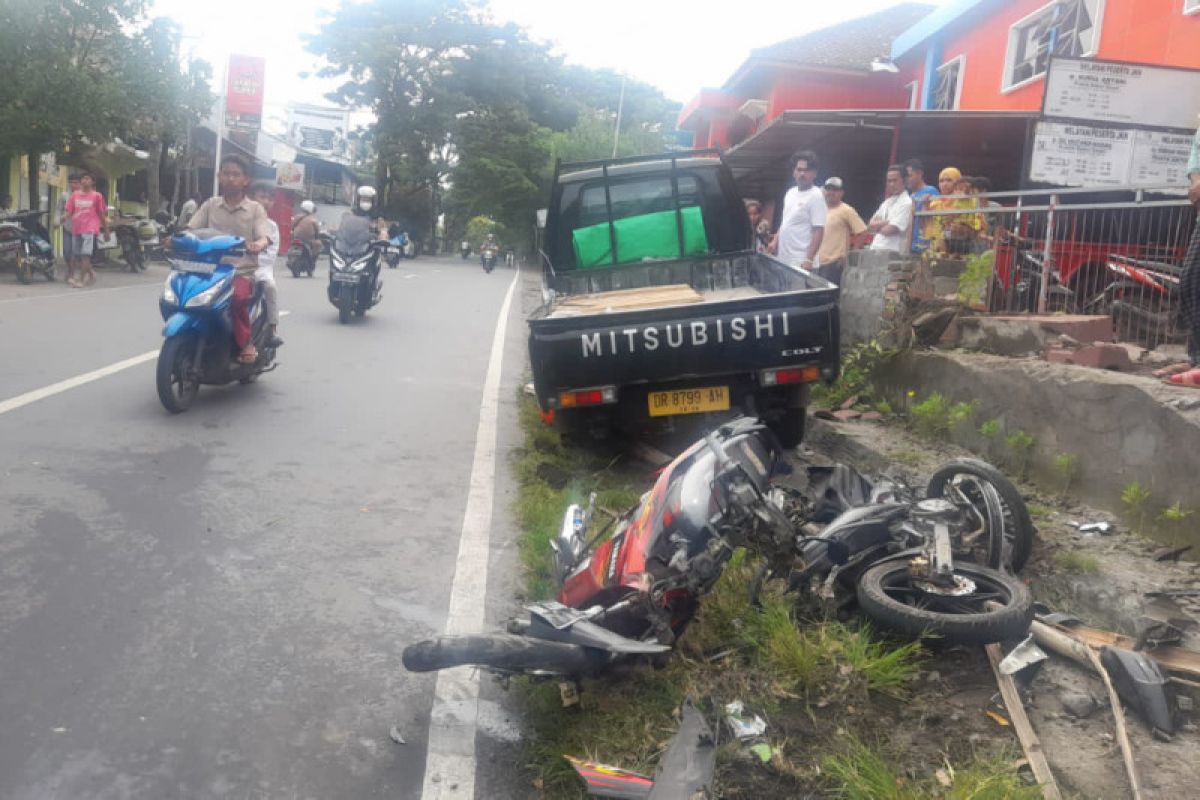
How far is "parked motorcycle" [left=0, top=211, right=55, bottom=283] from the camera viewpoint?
1611 cm

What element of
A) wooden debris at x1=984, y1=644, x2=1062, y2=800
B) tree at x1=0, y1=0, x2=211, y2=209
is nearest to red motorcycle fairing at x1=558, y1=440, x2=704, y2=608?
wooden debris at x1=984, y1=644, x2=1062, y2=800

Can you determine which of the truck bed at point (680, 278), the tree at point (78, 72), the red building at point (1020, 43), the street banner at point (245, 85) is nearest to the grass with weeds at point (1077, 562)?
the truck bed at point (680, 278)

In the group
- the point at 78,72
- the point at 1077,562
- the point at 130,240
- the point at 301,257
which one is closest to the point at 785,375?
the point at 1077,562

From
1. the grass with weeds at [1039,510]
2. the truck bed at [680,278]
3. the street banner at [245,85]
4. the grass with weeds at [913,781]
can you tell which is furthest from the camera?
the street banner at [245,85]

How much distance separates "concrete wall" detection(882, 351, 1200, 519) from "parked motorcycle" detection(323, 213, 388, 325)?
9299mm

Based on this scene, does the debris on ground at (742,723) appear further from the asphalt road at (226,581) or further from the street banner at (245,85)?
the street banner at (245,85)

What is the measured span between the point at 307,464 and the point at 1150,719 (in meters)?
4.69

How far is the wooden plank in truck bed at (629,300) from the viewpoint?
6.86 meters

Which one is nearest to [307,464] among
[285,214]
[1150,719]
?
[1150,719]

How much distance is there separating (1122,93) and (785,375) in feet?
20.2

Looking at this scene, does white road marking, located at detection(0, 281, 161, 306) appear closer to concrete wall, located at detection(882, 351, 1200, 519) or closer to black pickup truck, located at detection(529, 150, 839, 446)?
black pickup truck, located at detection(529, 150, 839, 446)

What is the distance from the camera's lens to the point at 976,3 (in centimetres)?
1784

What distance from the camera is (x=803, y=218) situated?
33.9ft

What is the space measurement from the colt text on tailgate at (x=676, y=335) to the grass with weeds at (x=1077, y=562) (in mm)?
2130
